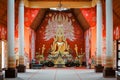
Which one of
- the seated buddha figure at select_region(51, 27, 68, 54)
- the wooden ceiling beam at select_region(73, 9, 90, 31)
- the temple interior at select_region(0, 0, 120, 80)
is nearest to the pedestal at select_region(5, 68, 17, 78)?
the temple interior at select_region(0, 0, 120, 80)

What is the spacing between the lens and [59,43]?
31078 mm

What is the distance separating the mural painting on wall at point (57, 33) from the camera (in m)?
31.5

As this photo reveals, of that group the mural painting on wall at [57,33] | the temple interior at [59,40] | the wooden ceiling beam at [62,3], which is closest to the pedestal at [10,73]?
the temple interior at [59,40]

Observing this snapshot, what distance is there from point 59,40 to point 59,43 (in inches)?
13.4

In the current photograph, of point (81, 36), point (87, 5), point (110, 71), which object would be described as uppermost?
point (87, 5)

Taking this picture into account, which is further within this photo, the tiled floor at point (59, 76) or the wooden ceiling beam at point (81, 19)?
the wooden ceiling beam at point (81, 19)

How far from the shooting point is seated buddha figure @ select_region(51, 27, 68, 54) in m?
31.0

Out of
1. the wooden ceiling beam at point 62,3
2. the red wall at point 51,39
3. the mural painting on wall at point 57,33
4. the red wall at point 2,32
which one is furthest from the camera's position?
the red wall at point 51,39

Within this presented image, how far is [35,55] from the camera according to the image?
103ft

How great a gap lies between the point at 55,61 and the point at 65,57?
4.32 ft

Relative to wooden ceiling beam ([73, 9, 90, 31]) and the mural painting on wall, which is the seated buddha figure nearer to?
Answer: the mural painting on wall

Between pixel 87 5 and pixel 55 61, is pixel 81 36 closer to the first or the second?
pixel 55 61

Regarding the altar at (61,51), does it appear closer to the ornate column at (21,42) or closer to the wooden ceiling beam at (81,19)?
the wooden ceiling beam at (81,19)

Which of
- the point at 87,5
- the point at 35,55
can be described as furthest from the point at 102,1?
the point at 35,55
